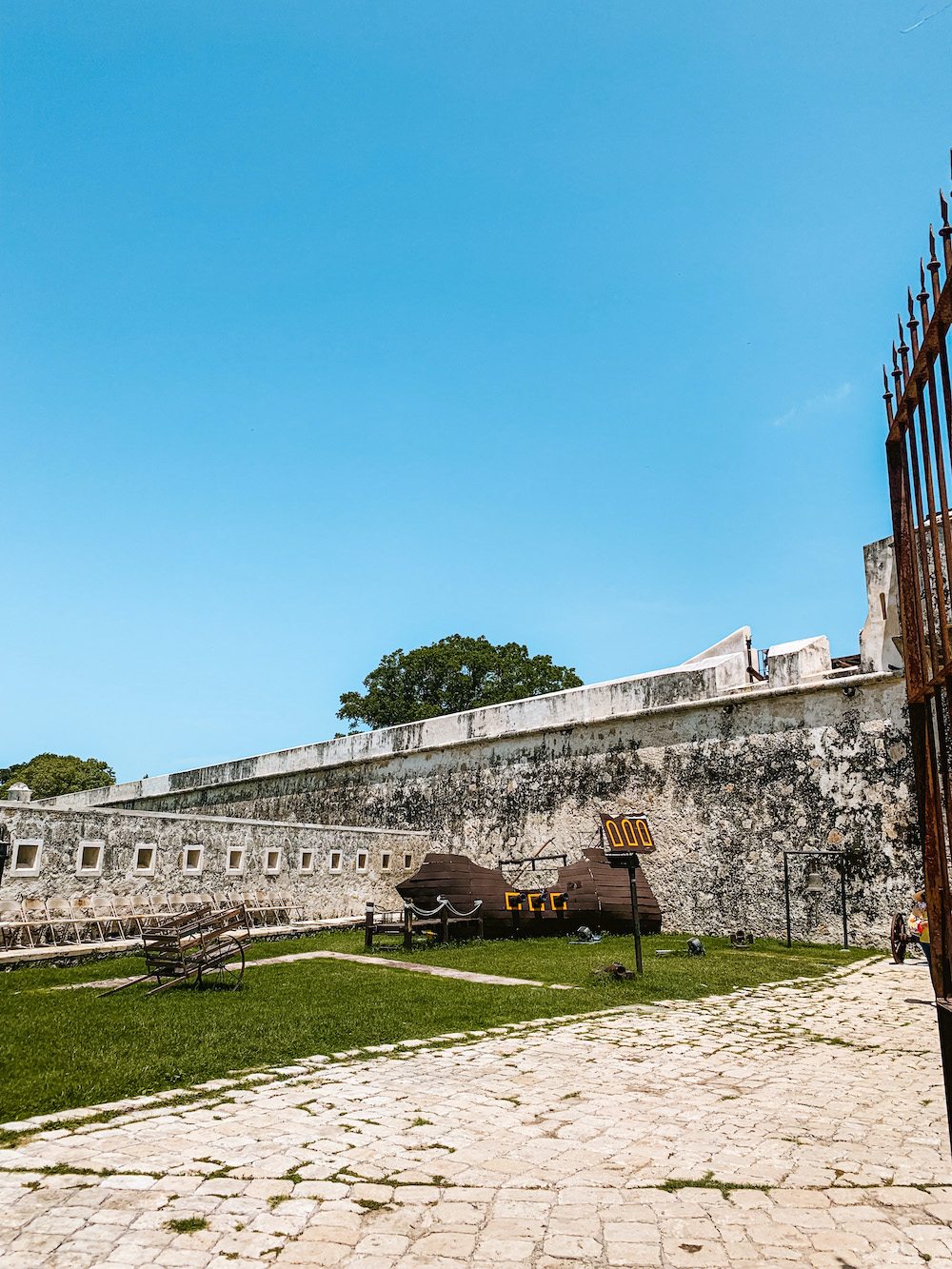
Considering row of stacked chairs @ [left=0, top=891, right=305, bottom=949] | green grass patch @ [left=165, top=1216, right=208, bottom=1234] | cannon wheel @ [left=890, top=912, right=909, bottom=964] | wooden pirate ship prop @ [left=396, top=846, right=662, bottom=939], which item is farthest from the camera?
wooden pirate ship prop @ [left=396, top=846, right=662, bottom=939]

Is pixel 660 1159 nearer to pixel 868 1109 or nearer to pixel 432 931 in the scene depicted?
pixel 868 1109

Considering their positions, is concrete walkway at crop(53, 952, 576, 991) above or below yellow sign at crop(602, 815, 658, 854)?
below

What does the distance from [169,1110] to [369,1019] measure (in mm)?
2686

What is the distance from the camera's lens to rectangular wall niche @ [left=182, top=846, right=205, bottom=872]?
45.8 feet

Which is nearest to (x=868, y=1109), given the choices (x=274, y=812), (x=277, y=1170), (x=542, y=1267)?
(x=542, y=1267)

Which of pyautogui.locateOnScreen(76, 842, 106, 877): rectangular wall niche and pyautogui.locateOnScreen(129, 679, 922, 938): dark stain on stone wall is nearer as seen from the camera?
pyautogui.locateOnScreen(76, 842, 106, 877): rectangular wall niche

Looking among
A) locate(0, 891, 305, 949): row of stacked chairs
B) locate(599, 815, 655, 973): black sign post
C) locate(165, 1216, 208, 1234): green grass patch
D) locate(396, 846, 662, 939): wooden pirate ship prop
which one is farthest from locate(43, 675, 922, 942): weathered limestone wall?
locate(165, 1216, 208, 1234): green grass patch

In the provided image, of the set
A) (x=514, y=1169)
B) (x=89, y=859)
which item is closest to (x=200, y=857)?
(x=89, y=859)

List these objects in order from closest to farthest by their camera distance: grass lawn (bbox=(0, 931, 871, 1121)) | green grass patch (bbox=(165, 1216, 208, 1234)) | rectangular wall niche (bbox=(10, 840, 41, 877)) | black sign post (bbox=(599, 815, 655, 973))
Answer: green grass patch (bbox=(165, 1216, 208, 1234)), grass lawn (bbox=(0, 931, 871, 1121)), black sign post (bbox=(599, 815, 655, 973)), rectangular wall niche (bbox=(10, 840, 41, 877))

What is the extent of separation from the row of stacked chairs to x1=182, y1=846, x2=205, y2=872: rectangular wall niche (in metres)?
0.49

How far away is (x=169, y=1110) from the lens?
4.57 meters

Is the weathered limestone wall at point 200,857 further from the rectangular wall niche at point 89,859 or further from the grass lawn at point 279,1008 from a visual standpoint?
the grass lawn at point 279,1008

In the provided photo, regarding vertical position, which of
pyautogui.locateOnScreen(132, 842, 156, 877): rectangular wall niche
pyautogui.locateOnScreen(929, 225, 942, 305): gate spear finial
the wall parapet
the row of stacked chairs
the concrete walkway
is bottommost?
the concrete walkway

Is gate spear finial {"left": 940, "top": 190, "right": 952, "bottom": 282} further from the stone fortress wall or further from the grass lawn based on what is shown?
the stone fortress wall
